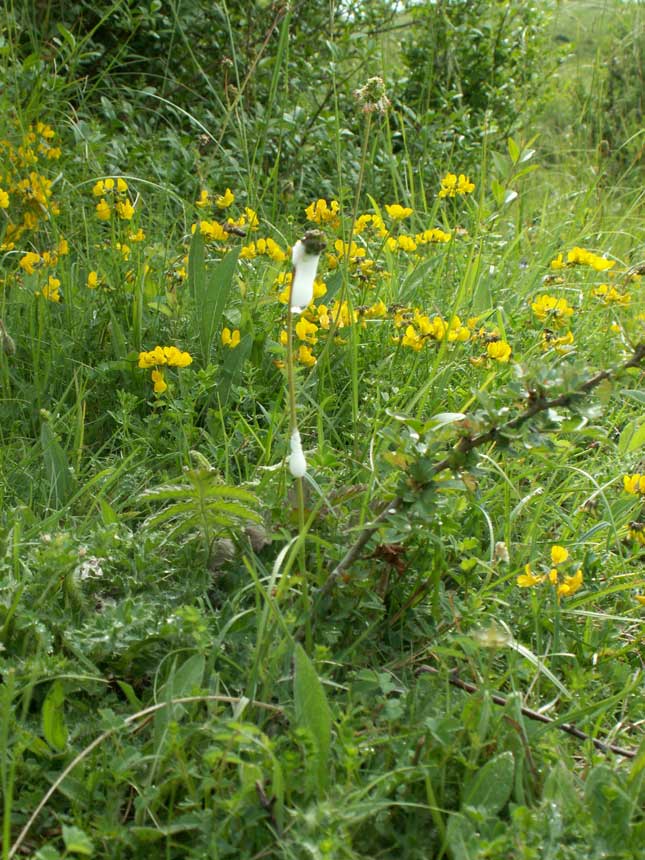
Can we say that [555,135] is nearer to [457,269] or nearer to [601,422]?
[457,269]

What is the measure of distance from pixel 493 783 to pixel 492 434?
0.49m

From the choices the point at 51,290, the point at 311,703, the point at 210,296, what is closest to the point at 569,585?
the point at 311,703

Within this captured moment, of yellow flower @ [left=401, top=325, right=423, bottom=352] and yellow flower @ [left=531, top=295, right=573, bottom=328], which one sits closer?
yellow flower @ [left=401, top=325, right=423, bottom=352]

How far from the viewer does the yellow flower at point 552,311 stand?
7.57 ft

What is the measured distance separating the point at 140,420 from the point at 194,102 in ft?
8.35

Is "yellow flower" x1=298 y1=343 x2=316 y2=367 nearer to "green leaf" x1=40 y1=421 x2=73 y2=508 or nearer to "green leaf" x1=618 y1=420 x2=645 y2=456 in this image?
"green leaf" x1=40 y1=421 x2=73 y2=508

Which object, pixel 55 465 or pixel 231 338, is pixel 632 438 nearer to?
pixel 231 338

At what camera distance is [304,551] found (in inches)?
56.0

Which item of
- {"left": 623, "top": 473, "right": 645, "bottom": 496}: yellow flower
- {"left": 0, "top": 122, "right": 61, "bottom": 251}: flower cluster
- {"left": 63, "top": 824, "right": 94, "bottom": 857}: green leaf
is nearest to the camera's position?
{"left": 63, "top": 824, "right": 94, "bottom": 857}: green leaf

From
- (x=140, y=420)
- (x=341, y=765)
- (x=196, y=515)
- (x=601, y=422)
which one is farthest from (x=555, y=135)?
(x=341, y=765)

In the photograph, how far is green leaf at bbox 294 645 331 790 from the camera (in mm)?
1184

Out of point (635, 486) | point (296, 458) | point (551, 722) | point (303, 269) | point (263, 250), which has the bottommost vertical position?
point (551, 722)

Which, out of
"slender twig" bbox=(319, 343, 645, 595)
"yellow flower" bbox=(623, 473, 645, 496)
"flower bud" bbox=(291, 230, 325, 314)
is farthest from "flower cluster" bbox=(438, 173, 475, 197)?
"flower bud" bbox=(291, 230, 325, 314)

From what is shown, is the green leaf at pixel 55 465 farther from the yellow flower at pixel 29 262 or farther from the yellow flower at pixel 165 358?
the yellow flower at pixel 29 262
